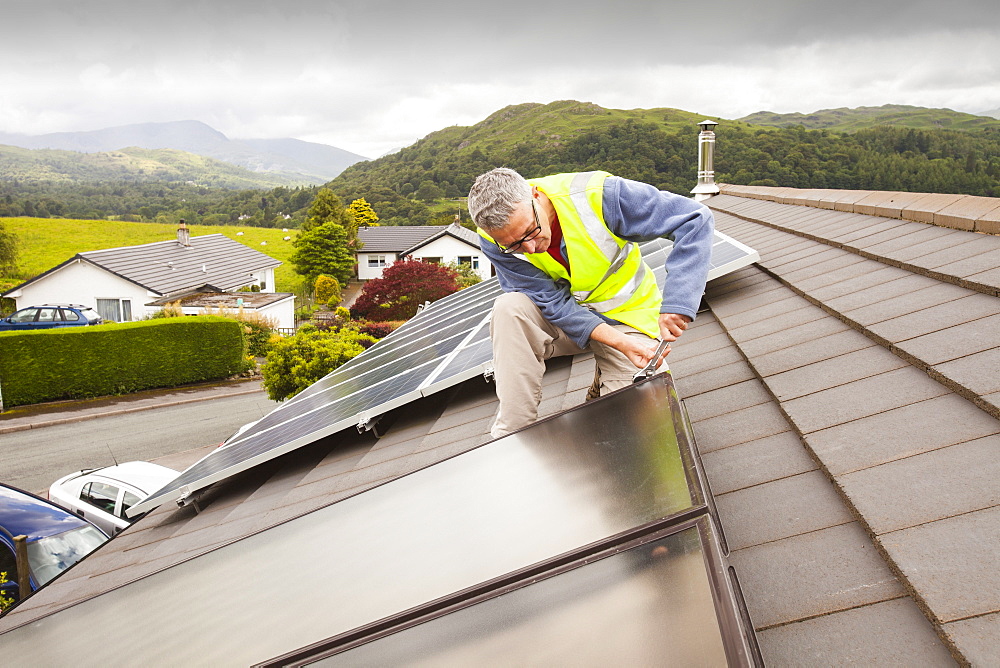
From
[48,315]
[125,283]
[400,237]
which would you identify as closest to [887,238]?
[48,315]

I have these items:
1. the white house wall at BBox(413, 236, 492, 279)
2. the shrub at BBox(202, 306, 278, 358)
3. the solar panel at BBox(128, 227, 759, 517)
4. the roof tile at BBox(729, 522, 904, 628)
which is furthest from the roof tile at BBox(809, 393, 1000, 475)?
the white house wall at BBox(413, 236, 492, 279)

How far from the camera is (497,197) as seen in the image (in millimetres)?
2754

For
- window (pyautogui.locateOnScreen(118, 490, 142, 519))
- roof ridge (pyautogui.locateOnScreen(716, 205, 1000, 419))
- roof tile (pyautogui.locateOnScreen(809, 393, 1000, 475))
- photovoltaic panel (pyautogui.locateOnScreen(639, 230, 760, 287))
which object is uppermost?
photovoltaic panel (pyautogui.locateOnScreen(639, 230, 760, 287))

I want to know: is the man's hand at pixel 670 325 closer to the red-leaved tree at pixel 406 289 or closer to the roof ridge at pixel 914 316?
the roof ridge at pixel 914 316

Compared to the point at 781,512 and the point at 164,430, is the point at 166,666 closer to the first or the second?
the point at 781,512

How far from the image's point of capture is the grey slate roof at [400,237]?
62.0 meters

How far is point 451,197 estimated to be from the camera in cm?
10044

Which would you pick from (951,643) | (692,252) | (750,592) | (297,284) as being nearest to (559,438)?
(750,592)

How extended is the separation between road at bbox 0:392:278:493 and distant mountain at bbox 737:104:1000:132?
166ft

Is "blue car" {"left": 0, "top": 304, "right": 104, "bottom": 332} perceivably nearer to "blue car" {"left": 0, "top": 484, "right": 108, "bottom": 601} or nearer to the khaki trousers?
"blue car" {"left": 0, "top": 484, "right": 108, "bottom": 601}

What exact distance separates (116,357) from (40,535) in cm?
1764

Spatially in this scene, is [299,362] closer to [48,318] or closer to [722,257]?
[722,257]

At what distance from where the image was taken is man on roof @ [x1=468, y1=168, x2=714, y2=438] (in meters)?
2.79

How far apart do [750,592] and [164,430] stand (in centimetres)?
2130
